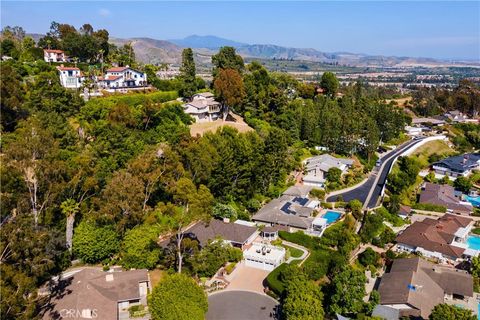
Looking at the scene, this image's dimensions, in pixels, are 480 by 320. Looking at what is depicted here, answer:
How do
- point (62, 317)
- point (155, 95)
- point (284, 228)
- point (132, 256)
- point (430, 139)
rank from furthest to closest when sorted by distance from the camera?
point (430, 139) → point (155, 95) → point (284, 228) → point (132, 256) → point (62, 317)

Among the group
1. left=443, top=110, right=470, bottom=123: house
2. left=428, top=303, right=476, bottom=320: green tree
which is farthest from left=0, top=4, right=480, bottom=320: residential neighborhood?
left=443, top=110, right=470, bottom=123: house

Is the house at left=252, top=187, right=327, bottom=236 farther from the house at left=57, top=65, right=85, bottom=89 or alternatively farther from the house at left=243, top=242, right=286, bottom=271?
the house at left=57, top=65, right=85, bottom=89

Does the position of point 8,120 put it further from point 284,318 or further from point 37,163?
point 284,318

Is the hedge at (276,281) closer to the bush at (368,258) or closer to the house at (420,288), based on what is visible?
the house at (420,288)

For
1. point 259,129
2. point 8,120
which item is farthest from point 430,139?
point 8,120

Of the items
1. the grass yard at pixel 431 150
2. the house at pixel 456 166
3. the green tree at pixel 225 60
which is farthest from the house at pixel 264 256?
the grass yard at pixel 431 150

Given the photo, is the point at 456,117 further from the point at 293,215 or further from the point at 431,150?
the point at 293,215

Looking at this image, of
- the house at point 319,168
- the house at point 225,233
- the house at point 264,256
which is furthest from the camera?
the house at point 319,168
